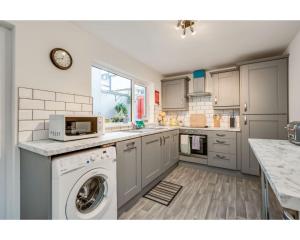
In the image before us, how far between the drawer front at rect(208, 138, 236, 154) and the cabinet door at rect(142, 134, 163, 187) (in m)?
1.08

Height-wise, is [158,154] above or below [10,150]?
below

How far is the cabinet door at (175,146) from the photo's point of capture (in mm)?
→ 2711

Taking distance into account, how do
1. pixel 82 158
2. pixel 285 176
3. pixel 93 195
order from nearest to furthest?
pixel 285 176 → pixel 82 158 → pixel 93 195

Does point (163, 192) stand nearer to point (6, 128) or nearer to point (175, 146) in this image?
point (175, 146)

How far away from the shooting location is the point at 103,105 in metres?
2.20

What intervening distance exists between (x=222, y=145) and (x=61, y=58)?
2798mm

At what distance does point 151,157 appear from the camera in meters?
2.04

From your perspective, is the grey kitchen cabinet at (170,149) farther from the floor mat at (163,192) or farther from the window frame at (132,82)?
the window frame at (132,82)

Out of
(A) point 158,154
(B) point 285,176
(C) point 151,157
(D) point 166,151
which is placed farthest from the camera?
(D) point 166,151

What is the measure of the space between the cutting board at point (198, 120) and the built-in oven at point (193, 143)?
0.37m

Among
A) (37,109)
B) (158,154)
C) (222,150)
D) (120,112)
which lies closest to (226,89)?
(222,150)

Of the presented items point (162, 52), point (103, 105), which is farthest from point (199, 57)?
point (103, 105)

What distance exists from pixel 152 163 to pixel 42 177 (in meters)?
1.37

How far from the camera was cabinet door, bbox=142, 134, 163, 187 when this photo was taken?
188 cm
